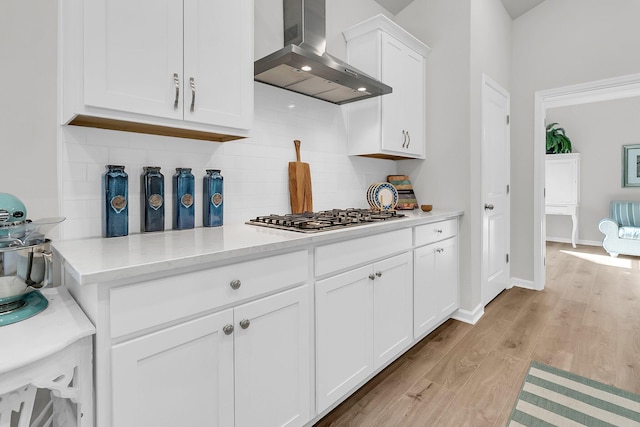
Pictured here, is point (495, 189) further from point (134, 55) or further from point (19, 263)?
point (19, 263)

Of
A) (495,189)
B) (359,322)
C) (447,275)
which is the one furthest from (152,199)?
(495,189)

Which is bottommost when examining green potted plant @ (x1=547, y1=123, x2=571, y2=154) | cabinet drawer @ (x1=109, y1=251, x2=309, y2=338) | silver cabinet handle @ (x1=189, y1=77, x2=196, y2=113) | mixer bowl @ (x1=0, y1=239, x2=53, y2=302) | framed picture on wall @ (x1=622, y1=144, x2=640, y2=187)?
cabinet drawer @ (x1=109, y1=251, x2=309, y2=338)

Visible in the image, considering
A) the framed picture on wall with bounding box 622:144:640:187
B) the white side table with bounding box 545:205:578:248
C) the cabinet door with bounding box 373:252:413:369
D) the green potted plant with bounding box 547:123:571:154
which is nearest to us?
the cabinet door with bounding box 373:252:413:369

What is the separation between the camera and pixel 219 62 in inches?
61.6

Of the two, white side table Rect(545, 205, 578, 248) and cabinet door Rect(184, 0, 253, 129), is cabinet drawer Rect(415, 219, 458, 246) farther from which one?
white side table Rect(545, 205, 578, 248)

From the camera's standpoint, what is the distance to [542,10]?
3.62 m

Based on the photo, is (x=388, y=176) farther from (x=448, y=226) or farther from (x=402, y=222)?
(x=402, y=222)

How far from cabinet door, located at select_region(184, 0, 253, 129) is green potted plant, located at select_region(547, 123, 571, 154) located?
265 inches

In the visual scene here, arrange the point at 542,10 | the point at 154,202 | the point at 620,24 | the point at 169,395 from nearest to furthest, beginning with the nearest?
the point at 169,395, the point at 154,202, the point at 620,24, the point at 542,10

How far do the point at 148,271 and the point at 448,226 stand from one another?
2341 mm

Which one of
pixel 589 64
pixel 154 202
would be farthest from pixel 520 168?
pixel 154 202

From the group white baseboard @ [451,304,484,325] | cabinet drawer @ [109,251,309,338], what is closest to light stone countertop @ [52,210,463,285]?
cabinet drawer @ [109,251,309,338]

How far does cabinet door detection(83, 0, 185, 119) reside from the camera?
48.3 inches

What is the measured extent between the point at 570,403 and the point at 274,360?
1651 millimetres
